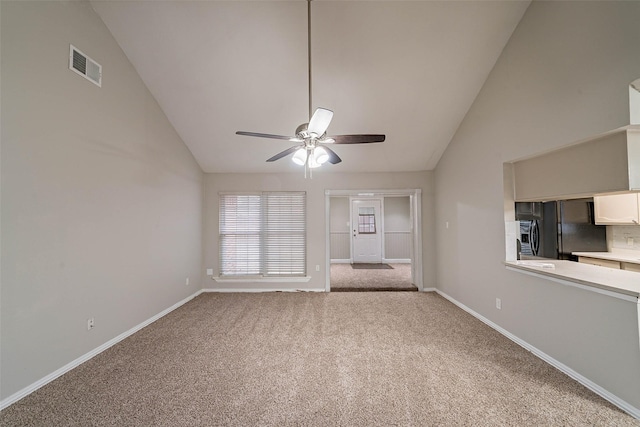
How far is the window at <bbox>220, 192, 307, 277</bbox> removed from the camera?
4.71 meters

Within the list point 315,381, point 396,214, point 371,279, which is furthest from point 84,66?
point 396,214

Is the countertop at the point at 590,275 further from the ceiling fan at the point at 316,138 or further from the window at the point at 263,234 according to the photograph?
the window at the point at 263,234

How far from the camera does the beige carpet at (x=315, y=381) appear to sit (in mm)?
1621

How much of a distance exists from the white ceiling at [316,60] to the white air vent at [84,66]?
135 millimetres

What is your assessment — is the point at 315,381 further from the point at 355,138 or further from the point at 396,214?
the point at 396,214

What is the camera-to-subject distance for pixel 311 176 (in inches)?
109

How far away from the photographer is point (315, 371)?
83.7 inches

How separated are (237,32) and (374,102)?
176 cm

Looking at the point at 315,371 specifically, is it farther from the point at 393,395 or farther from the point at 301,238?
the point at 301,238

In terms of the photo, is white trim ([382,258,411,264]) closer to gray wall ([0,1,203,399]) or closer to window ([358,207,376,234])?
window ([358,207,376,234])

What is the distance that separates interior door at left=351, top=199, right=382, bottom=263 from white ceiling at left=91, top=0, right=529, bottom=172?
4241 mm

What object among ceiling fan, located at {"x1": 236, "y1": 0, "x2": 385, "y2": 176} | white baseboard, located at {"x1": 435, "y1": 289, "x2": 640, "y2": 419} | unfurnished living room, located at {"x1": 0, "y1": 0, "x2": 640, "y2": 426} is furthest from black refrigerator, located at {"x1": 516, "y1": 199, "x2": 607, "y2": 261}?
ceiling fan, located at {"x1": 236, "y1": 0, "x2": 385, "y2": 176}

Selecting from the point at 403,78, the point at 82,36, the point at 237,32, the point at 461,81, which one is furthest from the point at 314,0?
the point at 82,36

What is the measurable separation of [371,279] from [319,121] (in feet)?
14.5
